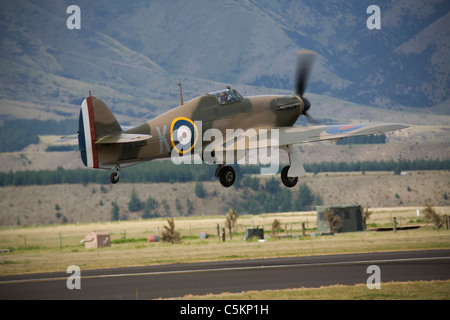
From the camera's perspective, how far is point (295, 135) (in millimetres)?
35250

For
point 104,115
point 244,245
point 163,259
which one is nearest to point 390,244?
point 244,245

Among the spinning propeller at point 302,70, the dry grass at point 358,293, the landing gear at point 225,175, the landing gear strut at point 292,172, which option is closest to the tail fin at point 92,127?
the landing gear at point 225,175

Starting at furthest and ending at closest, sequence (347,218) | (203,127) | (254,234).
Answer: (347,218), (254,234), (203,127)

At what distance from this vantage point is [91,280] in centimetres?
5300

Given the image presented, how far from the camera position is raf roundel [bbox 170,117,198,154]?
33.9 metres

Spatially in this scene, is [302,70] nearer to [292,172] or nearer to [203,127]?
[292,172]

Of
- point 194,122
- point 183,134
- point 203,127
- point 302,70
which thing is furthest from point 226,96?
point 302,70

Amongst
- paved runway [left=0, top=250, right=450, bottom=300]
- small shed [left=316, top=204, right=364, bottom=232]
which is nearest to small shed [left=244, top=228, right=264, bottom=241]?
small shed [left=316, top=204, right=364, bottom=232]

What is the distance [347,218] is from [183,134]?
6455 cm

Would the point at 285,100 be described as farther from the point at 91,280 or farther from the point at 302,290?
the point at 91,280

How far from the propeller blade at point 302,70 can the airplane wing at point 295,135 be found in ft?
17.6

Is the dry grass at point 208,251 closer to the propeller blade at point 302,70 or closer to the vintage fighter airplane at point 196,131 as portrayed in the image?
the propeller blade at point 302,70

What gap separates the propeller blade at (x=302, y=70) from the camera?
41.1 meters
